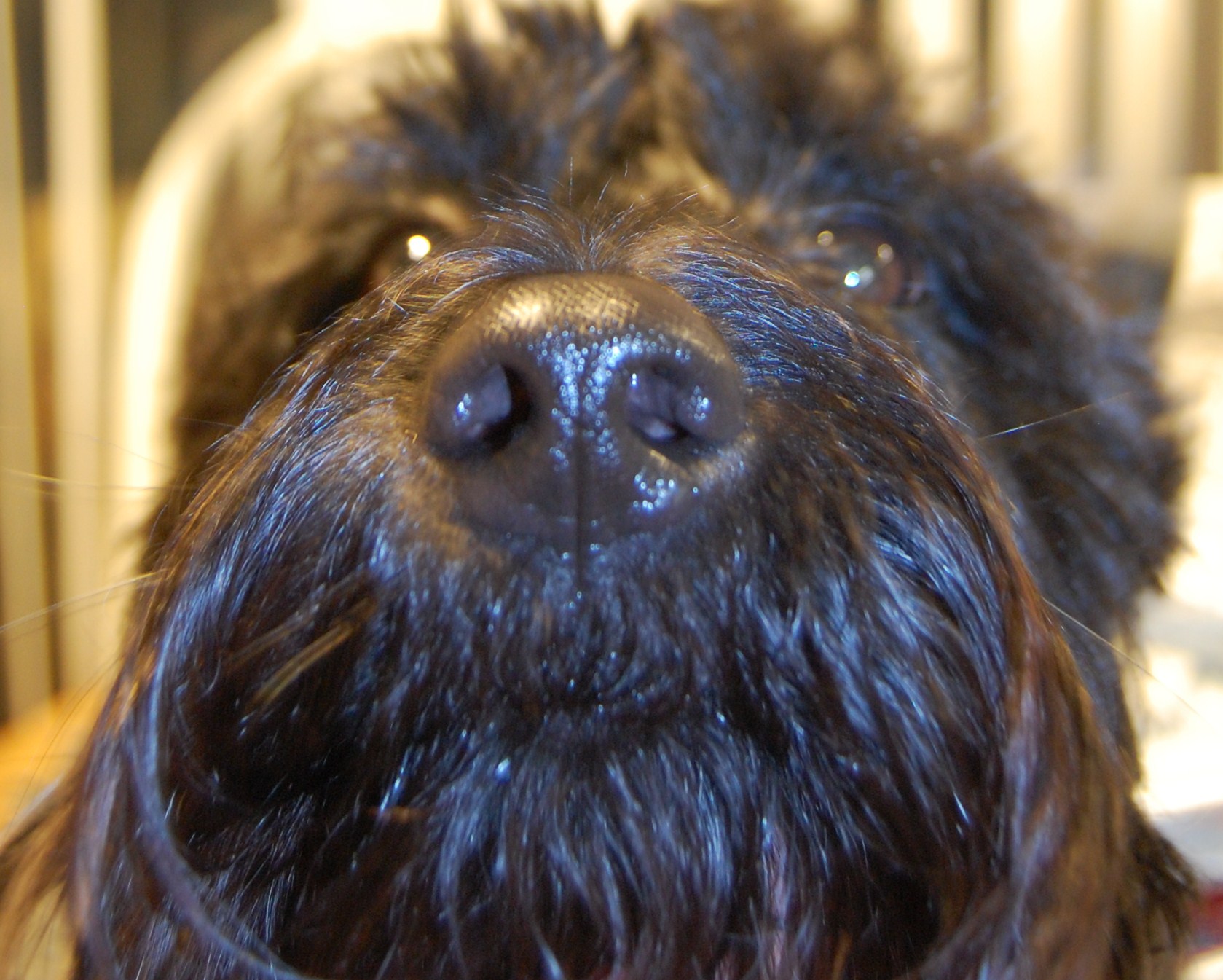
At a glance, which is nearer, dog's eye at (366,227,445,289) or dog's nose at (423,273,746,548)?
dog's nose at (423,273,746,548)

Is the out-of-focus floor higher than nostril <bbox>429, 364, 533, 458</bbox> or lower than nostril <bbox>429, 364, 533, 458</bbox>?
lower

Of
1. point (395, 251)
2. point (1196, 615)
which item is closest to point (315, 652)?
point (395, 251)

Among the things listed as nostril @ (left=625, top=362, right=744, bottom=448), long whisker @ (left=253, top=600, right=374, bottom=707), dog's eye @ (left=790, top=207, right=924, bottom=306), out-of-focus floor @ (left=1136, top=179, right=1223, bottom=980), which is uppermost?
nostril @ (left=625, top=362, right=744, bottom=448)

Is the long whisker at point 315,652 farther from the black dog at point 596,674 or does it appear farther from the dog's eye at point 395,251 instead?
the dog's eye at point 395,251

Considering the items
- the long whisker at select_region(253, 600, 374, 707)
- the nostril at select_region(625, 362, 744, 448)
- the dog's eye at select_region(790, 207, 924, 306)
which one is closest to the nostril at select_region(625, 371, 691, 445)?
the nostril at select_region(625, 362, 744, 448)

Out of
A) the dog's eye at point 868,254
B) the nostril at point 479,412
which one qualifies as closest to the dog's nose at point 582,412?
the nostril at point 479,412

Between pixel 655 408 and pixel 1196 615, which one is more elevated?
pixel 655 408

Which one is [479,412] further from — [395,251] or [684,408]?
[395,251]

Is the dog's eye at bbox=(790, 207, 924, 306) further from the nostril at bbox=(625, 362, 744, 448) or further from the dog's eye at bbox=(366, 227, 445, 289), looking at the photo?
the nostril at bbox=(625, 362, 744, 448)
